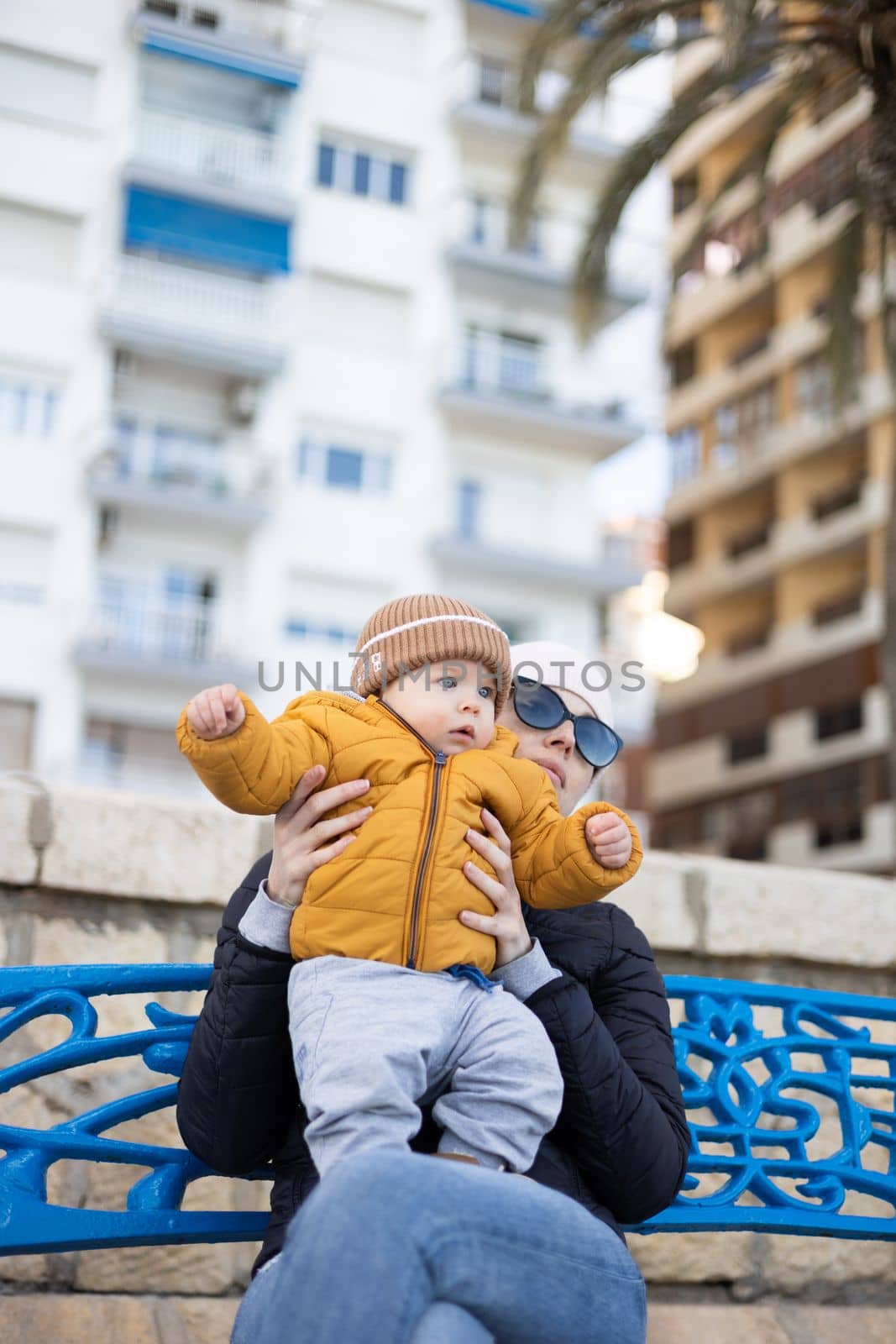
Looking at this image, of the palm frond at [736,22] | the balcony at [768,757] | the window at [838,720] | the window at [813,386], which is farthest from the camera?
the window at [813,386]

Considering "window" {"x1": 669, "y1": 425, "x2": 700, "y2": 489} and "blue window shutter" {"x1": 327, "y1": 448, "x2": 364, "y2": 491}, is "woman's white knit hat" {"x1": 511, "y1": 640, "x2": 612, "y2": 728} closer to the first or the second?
"blue window shutter" {"x1": 327, "y1": 448, "x2": 364, "y2": 491}

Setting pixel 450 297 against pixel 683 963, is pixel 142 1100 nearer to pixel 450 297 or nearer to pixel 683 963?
pixel 683 963

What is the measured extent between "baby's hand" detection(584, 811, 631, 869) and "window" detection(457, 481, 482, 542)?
2419cm

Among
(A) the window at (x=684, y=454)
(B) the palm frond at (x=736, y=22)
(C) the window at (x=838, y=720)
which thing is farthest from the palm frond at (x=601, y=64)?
(A) the window at (x=684, y=454)

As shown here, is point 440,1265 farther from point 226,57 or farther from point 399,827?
point 226,57

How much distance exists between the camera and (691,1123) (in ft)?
9.73

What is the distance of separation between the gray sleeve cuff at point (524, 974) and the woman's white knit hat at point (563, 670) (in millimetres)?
736

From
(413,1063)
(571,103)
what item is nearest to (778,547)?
(571,103)

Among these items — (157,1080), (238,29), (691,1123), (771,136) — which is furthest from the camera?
(238,29)

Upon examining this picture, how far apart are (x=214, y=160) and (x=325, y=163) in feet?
7.61

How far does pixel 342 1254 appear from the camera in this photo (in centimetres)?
173

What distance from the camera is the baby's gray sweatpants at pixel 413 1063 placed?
6.59 ft

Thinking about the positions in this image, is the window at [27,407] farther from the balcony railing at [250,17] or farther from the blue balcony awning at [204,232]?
the balcony railing at [250,17]

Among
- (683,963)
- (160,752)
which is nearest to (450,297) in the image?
(160,752)
